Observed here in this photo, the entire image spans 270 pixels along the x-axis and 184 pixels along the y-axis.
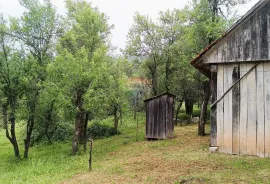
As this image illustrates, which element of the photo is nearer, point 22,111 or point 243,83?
point 243,83

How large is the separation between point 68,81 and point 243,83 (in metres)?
10.3

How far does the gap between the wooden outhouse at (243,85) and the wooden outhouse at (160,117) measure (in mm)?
8952

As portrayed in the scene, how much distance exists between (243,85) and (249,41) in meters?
1.74

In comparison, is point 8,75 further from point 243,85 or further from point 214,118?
point 243,85

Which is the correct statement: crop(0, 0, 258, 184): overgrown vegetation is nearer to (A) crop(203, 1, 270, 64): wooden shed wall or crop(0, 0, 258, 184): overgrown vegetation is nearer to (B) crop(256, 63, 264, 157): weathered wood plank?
(B) crop(256, 63, 264, 157): weathered wood plank

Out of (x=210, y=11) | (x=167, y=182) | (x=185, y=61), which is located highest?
(x=210, y=11)

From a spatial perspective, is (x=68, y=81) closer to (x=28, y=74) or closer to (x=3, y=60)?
(x=28, y=74)

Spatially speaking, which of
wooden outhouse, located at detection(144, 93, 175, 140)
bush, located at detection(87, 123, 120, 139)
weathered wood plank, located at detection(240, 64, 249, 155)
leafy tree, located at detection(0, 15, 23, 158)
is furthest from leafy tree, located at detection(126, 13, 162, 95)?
weathered wood plank, located at detection(240, 64, 249, 155)

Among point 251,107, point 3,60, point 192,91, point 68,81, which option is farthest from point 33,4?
point 192,91

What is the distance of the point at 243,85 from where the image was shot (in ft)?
36.3

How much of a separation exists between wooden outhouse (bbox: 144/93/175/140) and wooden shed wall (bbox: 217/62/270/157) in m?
9.16

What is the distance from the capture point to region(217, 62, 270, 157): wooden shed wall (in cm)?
1067

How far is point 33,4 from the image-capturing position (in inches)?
738

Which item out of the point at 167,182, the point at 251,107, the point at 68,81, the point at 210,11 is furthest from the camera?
the point at 210,11
